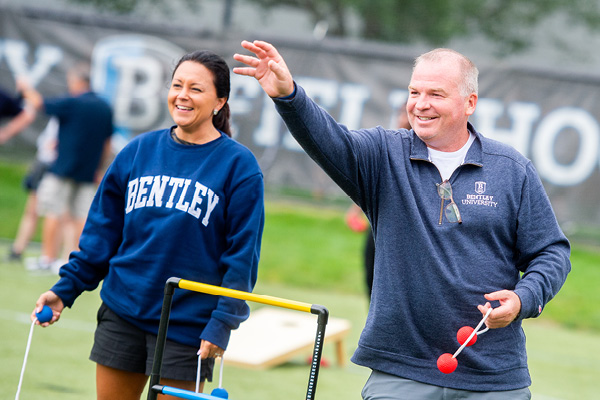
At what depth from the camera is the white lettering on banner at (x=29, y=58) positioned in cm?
1191

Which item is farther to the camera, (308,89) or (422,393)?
(308,89)

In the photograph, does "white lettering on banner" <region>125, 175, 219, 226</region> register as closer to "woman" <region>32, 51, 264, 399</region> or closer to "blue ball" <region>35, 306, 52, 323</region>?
"woman" <region>32, 51, 264, 399</region>

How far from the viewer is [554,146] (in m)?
11.2

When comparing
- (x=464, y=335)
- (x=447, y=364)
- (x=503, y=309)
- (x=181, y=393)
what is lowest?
(x=181, y=393)

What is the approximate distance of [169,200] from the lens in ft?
11.0

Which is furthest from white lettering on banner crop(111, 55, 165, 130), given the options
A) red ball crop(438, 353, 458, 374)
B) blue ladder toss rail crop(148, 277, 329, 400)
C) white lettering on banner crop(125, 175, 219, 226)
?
red ball crop(438, 353, 458, 374)

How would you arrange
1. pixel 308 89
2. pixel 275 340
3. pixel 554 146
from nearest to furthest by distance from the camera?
pixel 275 340 < pixel 554 146 < pixel 308 89

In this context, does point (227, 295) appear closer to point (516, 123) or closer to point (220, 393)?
point (220, 393)

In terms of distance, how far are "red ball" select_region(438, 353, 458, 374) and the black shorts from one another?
102 centimetres

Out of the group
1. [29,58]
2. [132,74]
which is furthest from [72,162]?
[29,58]

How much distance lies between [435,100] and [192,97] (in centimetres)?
102

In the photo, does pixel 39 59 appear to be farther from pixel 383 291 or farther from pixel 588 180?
pixel 383 291

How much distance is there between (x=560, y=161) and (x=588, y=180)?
437 mm

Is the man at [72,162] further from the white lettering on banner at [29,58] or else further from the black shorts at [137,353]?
the black shorts at [137,353]
